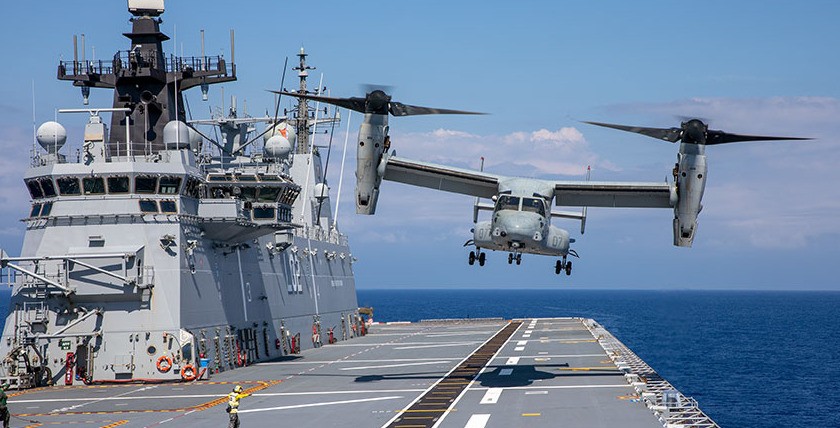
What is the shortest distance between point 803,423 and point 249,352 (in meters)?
27.1

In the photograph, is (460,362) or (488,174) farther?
(460,362)

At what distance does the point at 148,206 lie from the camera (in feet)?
123

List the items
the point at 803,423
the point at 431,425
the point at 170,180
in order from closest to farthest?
1. the point at 431,425
2. the point at 170,180
3. the point at 803,423

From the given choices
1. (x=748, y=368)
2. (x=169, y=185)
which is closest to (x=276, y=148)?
(x=169, y=185)

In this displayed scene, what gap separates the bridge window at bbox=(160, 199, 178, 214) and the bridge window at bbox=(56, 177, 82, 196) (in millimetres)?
3139

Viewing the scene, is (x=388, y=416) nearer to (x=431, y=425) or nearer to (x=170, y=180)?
(x=431, y=425)

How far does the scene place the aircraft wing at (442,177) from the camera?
34031mm

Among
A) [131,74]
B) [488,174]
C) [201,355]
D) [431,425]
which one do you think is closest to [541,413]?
[431,425]

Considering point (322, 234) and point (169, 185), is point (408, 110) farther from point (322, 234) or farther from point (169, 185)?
point (322, 234)

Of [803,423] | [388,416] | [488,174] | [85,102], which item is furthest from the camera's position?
[803,423]

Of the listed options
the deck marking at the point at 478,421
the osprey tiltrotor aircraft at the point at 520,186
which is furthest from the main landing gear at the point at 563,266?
the deck marking at the point at 478,421

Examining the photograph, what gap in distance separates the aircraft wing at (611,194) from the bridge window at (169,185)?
14730 mm

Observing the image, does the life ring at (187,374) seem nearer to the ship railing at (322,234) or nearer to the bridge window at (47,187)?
the bridge window at (47,187)

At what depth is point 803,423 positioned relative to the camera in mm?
47562
